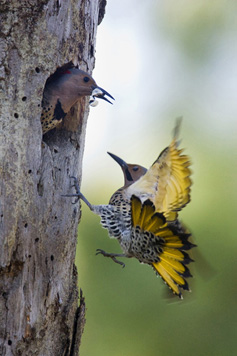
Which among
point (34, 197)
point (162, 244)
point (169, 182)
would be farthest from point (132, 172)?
point (34, 197)

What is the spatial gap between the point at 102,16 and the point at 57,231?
164cm

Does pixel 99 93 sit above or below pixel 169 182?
above

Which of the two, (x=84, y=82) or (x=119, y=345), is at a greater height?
(x=84, y=82)

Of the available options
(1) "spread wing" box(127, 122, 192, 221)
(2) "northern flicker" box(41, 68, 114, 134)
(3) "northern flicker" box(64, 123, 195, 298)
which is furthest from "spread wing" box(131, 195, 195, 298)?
(2) "northern flicker" box(41, 68, 114, 134)

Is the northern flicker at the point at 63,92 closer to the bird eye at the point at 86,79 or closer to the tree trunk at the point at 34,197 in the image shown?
the bird eye at the point at 86,79

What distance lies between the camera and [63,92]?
3350mm

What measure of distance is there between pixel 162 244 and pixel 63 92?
1.11 meters

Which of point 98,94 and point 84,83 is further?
point 98,94

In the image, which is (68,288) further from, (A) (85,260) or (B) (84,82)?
(A) (85,260)

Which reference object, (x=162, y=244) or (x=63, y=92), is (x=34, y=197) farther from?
(x=162, y=244)

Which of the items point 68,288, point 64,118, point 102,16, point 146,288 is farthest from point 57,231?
point 146,288

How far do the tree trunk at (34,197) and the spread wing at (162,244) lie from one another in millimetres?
416

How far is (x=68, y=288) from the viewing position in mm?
3221

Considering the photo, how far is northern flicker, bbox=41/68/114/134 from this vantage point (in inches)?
128
